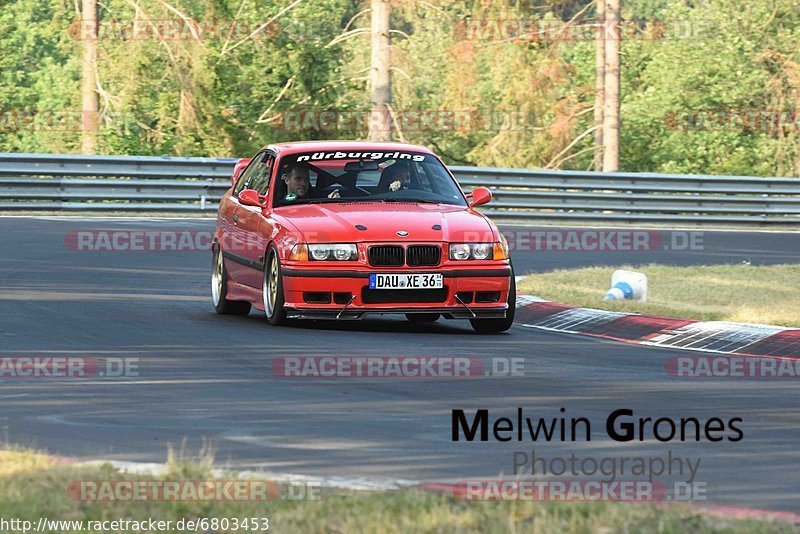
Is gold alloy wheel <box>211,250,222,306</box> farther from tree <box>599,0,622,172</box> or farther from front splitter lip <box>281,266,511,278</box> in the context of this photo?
tree <box>599,0,622,172</box>

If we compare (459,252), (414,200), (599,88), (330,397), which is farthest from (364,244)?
(599,88)

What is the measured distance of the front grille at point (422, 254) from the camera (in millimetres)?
12516

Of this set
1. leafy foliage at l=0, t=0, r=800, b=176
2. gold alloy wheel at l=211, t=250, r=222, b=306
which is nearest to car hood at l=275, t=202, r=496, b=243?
gold alloy wheel at l=211, t=250, r=222, b=306

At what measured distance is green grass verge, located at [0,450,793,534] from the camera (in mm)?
5449

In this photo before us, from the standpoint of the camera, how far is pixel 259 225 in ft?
44.0

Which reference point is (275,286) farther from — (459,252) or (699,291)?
(699,291)

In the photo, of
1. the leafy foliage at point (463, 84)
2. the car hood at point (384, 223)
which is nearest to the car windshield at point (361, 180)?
the car hood at point (384, 223)

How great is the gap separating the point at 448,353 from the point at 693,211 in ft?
64.5

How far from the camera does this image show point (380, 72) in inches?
1318

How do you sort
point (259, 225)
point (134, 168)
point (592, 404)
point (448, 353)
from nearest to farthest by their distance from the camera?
point (592, 404)
point (448, 353)
point (259, 225)
point (134, 168)

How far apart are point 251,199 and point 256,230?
32 cm

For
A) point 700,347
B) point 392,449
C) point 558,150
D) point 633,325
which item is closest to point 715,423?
point 392,449

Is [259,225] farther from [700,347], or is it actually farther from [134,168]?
[134,168]

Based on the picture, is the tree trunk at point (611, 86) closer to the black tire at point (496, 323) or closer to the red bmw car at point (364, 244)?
the red bmw car at point (364, 244)
